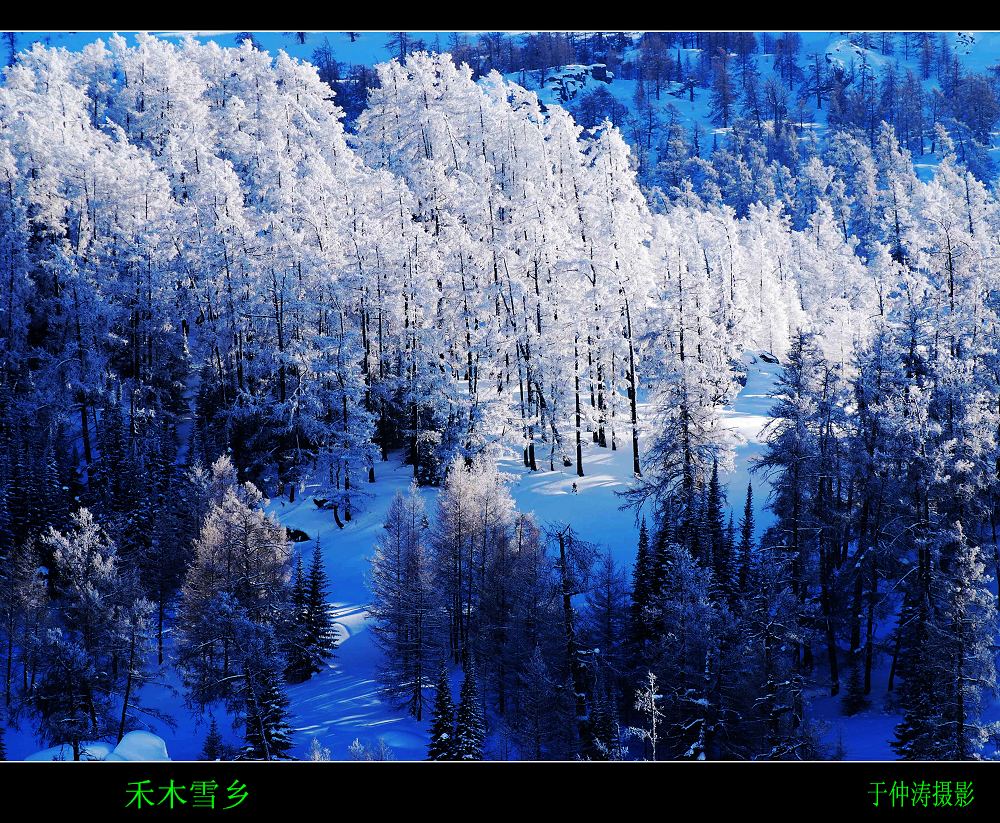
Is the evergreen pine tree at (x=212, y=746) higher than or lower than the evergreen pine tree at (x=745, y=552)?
lower

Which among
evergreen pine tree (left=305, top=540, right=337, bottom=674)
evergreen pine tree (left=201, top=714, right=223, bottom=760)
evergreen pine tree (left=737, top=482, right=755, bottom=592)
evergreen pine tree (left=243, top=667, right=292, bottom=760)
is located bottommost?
evergreen pine tree (left=201, top=714, right=223, bottom=760)

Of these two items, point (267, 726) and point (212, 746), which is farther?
point (212, 746)

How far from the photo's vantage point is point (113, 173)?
52219 mm

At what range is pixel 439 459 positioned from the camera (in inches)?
1770

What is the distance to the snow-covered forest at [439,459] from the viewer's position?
102ft

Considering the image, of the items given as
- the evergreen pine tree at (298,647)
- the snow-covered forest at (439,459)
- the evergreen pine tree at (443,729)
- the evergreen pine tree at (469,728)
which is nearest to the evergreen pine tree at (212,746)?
the snow-covered forest at (439,459)

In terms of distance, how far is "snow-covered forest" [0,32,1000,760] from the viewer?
1227 inches

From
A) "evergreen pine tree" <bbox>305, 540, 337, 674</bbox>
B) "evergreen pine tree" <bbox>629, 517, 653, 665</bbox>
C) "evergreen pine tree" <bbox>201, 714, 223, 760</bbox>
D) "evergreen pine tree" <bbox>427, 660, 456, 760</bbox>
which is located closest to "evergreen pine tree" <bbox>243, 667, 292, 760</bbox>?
"evergreen pine tree" <bbox>201, 714, 223, 760</bbox>

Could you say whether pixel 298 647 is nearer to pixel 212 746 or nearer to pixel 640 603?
pixel 212 746

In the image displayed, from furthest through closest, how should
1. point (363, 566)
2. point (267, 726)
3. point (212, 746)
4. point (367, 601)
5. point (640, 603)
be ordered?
point (363, 566) → point (367, 601) → point (640, 603) → point (212, 746) → point (267, 726)

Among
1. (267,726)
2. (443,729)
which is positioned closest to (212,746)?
(267,726)

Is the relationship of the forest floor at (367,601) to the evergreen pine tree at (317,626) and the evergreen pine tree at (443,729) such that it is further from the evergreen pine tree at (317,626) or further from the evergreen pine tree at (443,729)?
the evergreen pine tree at (443,729)

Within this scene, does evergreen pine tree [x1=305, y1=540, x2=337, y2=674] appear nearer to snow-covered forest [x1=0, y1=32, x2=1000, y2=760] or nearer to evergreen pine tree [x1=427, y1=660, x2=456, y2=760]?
snow-covered forest [x1=0, y1=32, x2=1000, y2=760]

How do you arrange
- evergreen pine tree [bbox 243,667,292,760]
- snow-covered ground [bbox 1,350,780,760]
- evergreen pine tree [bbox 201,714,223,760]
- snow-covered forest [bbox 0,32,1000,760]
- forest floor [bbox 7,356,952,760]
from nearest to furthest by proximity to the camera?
1. evergreen pine tree [bbox 243,667,292,760]
2. snow-covered forest [bbox 0,32,1000,760]
3. evergreen pine tree [bbox 201,714,223,760]
4. forest floor [bbox 7,356,952,760]
5. snow-covered ground [bbox 1,350,780,760]
